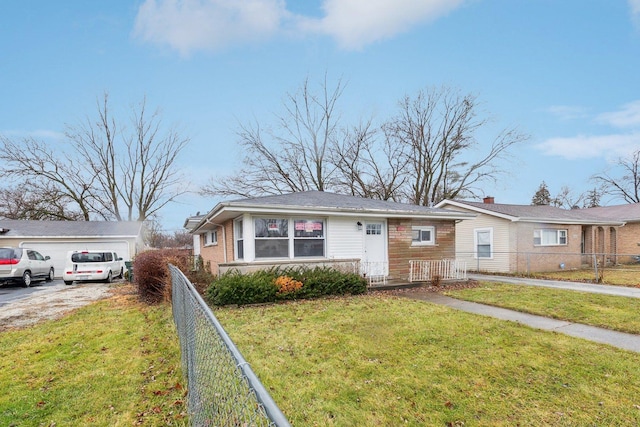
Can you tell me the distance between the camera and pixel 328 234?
36.8ft

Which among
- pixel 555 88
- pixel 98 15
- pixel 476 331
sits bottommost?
pixel 476 331

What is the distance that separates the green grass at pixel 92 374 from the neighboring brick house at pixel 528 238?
1503cm

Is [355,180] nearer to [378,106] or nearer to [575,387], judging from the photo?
[378,106]

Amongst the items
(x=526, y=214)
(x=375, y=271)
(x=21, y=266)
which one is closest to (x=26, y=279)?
(x=21, y=266)

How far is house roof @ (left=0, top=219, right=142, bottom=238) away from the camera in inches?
779

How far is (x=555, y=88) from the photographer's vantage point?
1495 cm

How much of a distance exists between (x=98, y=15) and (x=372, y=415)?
1425 centimetres

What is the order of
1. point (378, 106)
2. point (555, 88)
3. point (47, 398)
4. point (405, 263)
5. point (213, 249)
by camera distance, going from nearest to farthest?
point (47, 398)
point (405, 263)
point (555, 88)
point (213, 249)
point (378, 106)

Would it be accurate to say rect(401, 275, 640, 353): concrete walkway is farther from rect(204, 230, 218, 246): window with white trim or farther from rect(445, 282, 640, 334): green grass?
rect(204, 230, 218, 246): window with white trim

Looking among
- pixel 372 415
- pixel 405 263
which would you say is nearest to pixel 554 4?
pixel 405 263

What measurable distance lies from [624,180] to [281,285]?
45570 millimetres

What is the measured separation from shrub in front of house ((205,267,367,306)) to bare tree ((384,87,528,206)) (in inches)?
762

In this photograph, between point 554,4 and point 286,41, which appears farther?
point 286,41

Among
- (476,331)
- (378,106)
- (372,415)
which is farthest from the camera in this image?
(378,106)
